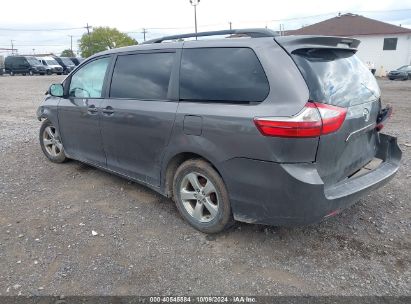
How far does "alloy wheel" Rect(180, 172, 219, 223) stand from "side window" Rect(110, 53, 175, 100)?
0.87 meters

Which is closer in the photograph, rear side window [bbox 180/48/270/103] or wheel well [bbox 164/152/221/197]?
rear side window [bbox 180/48/270/103]

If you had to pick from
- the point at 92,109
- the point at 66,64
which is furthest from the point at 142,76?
the point at 66,64

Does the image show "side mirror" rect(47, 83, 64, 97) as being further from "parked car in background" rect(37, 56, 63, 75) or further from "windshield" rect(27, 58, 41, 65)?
"windshield" rect(27, 58, 41, 65)

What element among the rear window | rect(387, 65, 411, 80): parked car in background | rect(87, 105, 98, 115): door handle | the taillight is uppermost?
the rear window

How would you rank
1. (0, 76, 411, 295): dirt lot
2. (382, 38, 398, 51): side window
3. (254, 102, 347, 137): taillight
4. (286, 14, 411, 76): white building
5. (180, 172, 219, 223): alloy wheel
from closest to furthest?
(254, 102, 347, 137): taillight, (0, 76, 411, 295): dirt lot, (180, 172, 219, 223): alloy wheel, (286, 14, 411, 76): white building, (382, 38, 398, 51): side window

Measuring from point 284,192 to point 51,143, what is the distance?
4137mm

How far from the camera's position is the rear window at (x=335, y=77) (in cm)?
272

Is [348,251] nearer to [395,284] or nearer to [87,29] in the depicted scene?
[395,284]

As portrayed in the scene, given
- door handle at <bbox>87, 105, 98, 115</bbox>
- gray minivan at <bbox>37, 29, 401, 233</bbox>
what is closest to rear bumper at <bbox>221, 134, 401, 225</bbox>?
gray minivan at <bbox>37, 29, 401, 233</bbox>

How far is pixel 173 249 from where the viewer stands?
10.5 ft

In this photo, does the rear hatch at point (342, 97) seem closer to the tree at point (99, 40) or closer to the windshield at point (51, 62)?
the windshield at point (51, 62)

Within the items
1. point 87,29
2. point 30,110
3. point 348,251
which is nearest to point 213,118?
point 348,251

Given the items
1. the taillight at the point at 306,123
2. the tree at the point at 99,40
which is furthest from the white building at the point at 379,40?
the tree at the point at 99,40

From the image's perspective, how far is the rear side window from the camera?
2.83 meters
